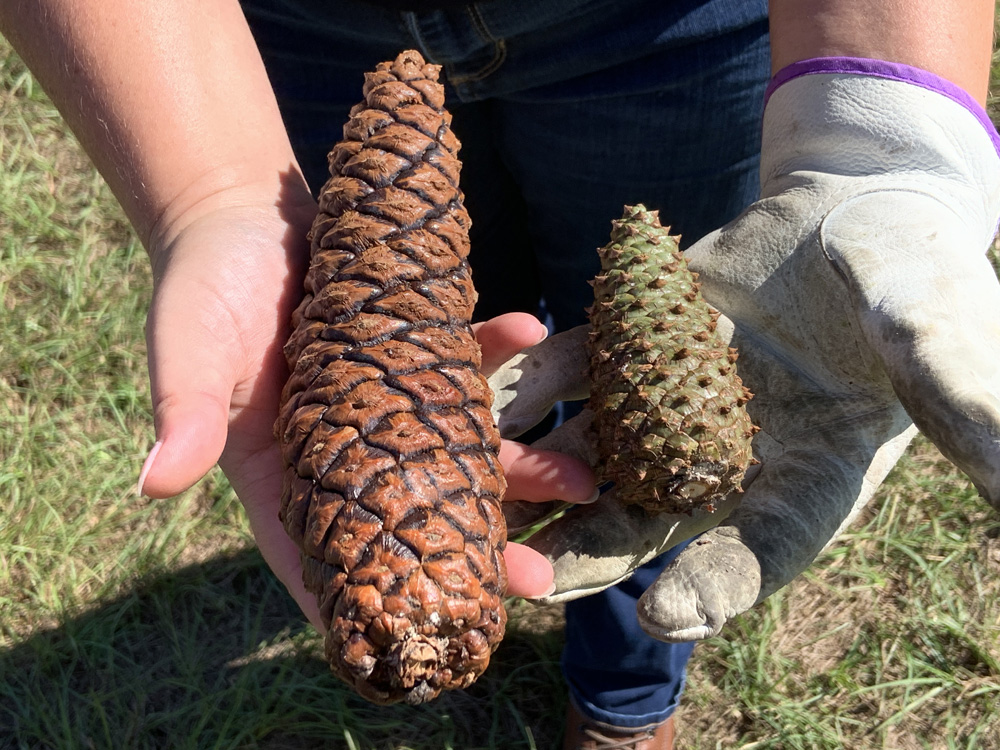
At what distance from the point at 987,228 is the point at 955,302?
18.0 inches

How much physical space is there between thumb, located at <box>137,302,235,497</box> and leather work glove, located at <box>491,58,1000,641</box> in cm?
73

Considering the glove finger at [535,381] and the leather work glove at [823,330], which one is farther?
the glove finger at [535,381]

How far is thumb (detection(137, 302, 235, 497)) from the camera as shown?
1383 millimetres

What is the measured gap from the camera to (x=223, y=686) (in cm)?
314

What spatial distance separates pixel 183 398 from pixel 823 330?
1284mm

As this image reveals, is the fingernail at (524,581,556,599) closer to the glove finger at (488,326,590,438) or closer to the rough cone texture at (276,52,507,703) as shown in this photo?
the rough cone texture at (276,52,507,703)

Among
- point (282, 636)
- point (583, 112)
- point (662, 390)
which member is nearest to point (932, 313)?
point (662, 390)

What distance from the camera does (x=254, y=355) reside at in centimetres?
172

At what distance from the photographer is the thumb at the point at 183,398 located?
1.38 metres

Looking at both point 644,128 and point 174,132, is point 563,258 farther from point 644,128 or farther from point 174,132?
point 174,132

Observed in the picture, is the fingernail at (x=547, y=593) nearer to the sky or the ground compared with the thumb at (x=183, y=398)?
nearer to the ground

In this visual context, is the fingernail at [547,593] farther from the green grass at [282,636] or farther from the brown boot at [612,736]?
the green grass at [282,636]

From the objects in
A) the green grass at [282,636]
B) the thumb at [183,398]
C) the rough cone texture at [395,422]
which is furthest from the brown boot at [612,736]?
the thumb at [183,398]

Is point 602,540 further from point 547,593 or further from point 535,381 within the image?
point 535,381
